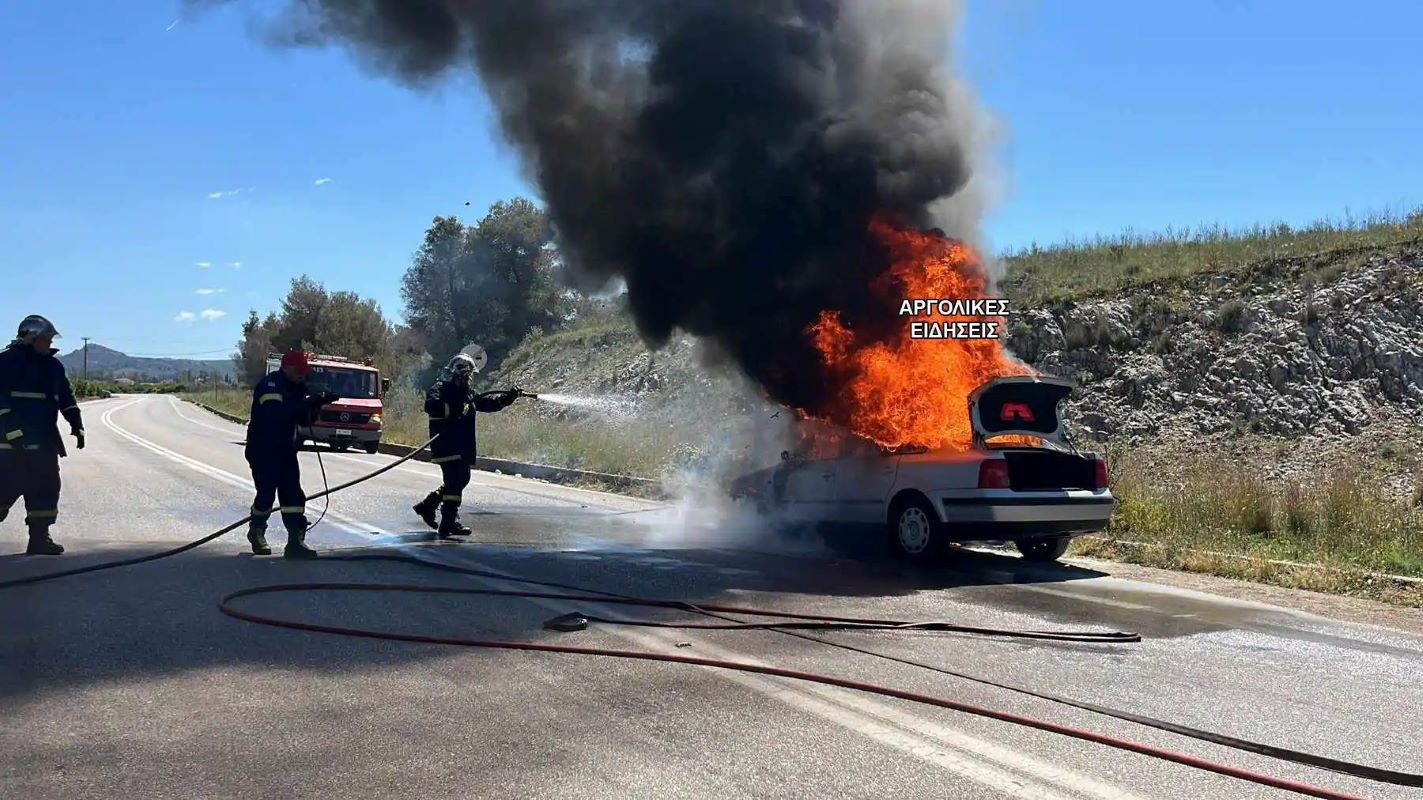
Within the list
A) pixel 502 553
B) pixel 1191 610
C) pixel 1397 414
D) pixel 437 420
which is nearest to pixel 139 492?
pixel 437 420

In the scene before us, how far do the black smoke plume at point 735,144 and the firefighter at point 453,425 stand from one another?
282 cm

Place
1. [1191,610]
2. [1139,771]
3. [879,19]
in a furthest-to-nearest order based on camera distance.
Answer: [879,19] < [1191,610] < [1139,771]

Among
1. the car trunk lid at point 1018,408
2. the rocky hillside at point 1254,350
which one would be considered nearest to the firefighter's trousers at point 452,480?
the car trunk lid at point 1018,408

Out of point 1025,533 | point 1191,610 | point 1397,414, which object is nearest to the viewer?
point 1191,610

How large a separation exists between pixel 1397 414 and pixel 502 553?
12751mm

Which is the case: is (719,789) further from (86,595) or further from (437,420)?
(437,420)

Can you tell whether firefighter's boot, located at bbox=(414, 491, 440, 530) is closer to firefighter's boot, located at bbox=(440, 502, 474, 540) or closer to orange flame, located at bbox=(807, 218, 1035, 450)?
firefighter's boot, located at bbox=(440, 502, 474, 540)

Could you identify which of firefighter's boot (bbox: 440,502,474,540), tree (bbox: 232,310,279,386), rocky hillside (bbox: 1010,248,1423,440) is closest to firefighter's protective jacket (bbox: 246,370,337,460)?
firefighter's boot (bbox: 440,502,474,540)

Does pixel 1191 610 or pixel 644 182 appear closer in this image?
pixel 1191 610

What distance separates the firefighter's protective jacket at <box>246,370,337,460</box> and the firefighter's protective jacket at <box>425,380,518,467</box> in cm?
149

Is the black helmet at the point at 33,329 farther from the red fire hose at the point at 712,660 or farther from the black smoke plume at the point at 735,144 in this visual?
the black smoke plume at the point at 735,144

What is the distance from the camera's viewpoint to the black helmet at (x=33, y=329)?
8.16m

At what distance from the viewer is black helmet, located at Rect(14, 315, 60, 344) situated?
8.16 m

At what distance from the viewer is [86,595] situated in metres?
6.66
